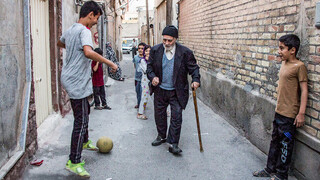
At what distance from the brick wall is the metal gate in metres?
3.49

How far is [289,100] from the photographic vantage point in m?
3.67

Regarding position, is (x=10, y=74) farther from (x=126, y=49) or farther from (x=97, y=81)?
(x=126, y=49)

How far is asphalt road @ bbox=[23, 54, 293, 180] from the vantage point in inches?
159

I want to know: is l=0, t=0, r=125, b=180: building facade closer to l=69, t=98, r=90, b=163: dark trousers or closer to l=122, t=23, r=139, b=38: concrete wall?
l=69, t=98, r=90, b=163: dark trousers

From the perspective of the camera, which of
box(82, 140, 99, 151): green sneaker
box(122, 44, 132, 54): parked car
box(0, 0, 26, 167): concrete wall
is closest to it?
box(0, 0, 26, 167): concrete wall

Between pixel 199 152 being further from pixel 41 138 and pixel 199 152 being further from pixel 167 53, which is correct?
pixel 41 138

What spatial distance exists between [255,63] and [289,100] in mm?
1684

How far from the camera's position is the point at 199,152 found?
4.88 metres

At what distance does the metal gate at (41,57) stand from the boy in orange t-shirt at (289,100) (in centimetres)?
364

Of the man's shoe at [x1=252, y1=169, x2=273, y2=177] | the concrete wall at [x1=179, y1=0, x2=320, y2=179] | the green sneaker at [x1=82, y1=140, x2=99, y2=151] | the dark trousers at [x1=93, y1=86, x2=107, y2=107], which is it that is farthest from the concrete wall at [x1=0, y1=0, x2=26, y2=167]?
the dark trousers at [x1=93, y1=86, x2=107, y2=107]

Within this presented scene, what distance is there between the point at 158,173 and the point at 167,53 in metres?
1.81

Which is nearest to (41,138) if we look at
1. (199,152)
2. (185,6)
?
(199,152)

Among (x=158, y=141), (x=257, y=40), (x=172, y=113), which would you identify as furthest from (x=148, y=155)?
(x=257, y=40)

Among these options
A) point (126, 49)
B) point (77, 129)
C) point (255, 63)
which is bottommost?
point (77, 129)
